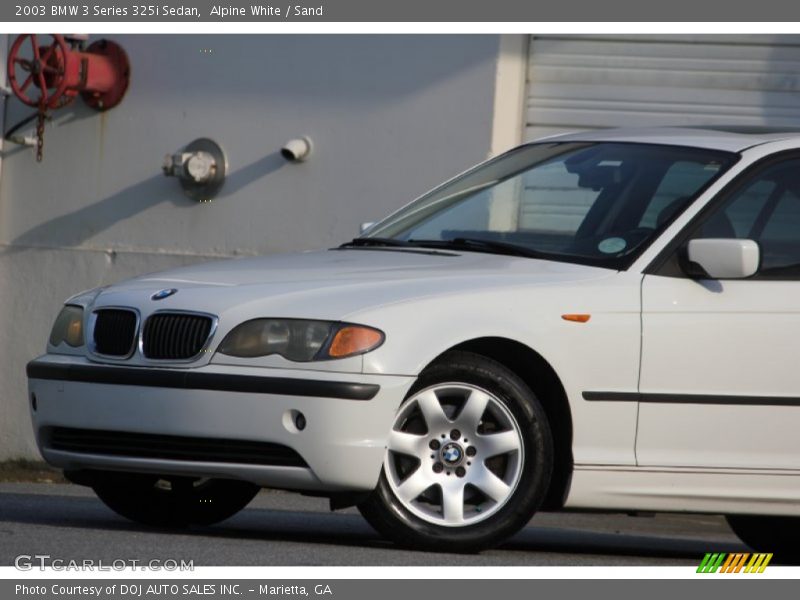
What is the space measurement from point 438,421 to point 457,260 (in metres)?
0.77

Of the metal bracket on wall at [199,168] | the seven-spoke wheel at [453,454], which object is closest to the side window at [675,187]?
the seven-spoke wheel at [453,454]

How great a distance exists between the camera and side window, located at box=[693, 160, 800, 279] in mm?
7129

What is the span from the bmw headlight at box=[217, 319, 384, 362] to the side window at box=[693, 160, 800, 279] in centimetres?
149

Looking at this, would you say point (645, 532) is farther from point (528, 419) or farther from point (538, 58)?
point (528, 419)

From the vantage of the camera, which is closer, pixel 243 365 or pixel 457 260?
pixel 243 365

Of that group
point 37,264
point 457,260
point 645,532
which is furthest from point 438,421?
point 37,264

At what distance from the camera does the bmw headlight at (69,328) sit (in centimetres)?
693

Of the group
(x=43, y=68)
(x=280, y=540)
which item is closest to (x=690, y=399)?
(x=280, y=540)

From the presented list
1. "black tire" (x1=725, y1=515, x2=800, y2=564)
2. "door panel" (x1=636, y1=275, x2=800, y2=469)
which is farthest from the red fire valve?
"door panel" (x1=636, y1=275, x2=800, y2=469)

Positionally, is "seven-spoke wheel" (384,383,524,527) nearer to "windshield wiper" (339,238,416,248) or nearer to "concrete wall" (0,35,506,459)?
"windshield wiper" (339,238,416,248)

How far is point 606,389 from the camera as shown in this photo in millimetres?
6703

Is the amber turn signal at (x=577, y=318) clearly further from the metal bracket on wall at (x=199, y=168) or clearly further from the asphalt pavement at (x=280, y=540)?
the metal bracket on wall at (x=199, y=168)

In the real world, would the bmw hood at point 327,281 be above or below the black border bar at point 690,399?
above

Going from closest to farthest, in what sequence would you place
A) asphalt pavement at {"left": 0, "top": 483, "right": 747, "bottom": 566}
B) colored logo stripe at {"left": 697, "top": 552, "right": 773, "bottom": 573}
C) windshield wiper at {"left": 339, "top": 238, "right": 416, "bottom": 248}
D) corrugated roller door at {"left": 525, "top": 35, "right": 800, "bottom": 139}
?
asphalt pavement at {"left": 0, "top": 483, "right": 747, "bottom": 566} → colored logo stripe at {"left": 697, "top": 552, "right": 773, "bottom": 573} → windshield wiper at {"left": 339, "top": 238, "right": 416, "bottom": 248} → corrugated roller door at {"left": 525, "top": 35, "right": 800, "bottom": 139}
